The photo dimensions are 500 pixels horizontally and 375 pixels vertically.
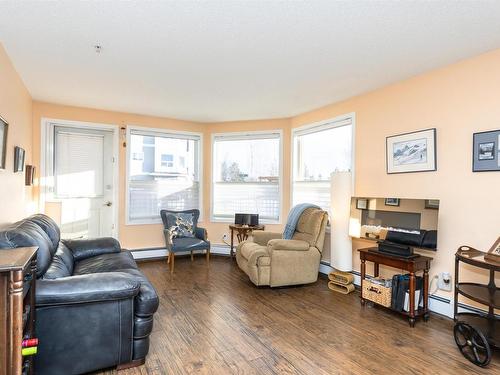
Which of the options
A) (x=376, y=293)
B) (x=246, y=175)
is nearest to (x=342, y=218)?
(x=376, y=293)

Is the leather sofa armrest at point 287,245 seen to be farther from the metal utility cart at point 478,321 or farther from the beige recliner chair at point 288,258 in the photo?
the metal utility cart at point 478,321

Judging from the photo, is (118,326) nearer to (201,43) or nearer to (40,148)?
(201,43)

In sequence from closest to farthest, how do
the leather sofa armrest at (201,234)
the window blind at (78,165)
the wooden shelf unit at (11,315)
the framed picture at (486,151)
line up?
the wooden shelf unit at (11,315), the framed picture at (486,151), the window blind at (78,165), the leather sofa armrest at (201,234)

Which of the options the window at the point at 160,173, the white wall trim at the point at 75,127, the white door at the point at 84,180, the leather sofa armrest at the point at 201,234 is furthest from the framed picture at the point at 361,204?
the white door at the point at 84,180

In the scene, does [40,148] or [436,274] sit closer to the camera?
[436,274]

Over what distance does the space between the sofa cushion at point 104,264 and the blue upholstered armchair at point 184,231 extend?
4.03 feet

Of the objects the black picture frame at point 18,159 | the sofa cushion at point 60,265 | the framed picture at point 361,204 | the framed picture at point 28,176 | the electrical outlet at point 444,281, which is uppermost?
the black picture frame at point 18,159

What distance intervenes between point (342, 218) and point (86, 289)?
278cm

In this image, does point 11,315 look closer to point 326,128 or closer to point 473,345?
point 473,345

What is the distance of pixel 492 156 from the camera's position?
101 inches

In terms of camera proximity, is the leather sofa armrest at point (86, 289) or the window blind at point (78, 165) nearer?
the leather sofa armrest at point (86, 289)

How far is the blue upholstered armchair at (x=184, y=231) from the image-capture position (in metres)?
4.52

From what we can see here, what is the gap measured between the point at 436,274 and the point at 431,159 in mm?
1148

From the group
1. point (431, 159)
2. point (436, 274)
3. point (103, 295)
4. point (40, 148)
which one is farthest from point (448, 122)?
point (40, 148)
